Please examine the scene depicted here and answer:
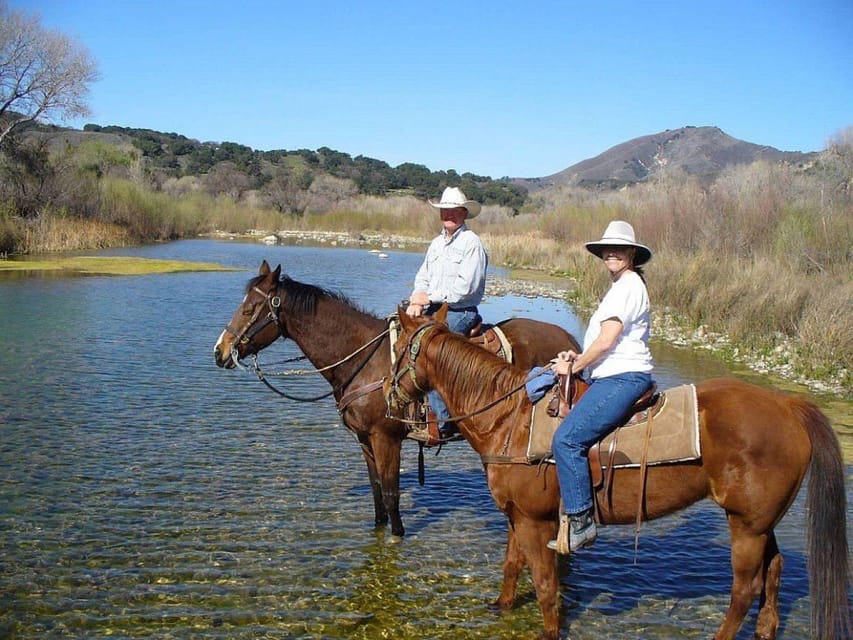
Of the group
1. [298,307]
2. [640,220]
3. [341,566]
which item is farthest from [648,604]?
[640,220]

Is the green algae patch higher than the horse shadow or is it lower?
higher

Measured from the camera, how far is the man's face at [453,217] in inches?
245

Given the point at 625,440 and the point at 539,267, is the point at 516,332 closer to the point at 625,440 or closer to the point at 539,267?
the point at 625,440

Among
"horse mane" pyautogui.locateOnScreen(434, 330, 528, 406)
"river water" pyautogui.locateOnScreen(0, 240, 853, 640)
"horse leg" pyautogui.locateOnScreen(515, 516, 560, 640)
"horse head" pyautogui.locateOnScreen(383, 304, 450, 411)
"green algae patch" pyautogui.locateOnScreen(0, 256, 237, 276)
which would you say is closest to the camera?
"horse leg" pyautogui.locateOnScreen(515, 516, 560, 640)

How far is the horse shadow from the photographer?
534 cm

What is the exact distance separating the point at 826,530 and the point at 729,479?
2.49 ft

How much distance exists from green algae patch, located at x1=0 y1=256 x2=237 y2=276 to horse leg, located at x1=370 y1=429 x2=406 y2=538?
2254 cm

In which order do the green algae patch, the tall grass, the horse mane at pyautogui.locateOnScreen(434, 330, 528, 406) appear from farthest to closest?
the green algae patch → the tall grass → the horse mane at pyautogui.locateOnScreen(434, 330, 528, 406)

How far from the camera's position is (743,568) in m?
4.19

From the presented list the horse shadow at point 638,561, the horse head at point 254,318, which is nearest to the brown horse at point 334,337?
the horse head at point 254,318

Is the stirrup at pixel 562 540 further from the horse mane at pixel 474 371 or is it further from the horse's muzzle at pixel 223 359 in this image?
the horse's muzzle at pixel 223 359

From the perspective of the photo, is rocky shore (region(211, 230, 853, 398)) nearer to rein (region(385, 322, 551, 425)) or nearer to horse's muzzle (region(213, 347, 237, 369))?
rein (region(385, 322, 551, 425))

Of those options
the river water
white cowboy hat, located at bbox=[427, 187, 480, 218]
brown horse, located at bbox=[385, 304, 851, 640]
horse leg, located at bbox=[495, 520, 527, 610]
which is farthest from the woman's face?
the river water

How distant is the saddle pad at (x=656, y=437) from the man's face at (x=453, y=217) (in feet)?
7.92
